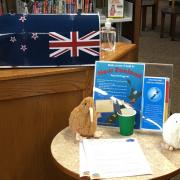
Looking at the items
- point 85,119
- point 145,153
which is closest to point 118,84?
point 85,119

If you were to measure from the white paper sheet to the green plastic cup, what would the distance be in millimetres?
40

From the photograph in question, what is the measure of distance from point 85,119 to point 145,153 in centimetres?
27

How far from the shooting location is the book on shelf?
1.46 m

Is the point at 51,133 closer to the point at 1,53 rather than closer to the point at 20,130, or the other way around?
the point at 20,130

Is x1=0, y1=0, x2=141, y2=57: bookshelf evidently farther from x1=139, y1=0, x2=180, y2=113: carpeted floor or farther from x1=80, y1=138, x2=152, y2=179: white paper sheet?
x1=80, y1=138, x2=152, y2=179: white paper sheet

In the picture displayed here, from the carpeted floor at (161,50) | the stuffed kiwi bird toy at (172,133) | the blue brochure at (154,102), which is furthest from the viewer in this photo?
the carpeted floor at (161,50)

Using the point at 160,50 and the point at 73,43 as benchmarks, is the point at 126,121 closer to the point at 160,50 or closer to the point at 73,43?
the point at 73,43

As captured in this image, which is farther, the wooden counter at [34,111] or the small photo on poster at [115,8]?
the small photo on poster at [115,8]

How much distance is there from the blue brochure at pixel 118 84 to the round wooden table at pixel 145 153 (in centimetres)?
8

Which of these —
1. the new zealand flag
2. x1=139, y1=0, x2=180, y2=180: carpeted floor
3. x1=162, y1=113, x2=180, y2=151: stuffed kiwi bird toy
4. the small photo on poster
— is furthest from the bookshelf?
x1=162, y1=113, x2=180, y2=151: stuffed kiwi bird toy

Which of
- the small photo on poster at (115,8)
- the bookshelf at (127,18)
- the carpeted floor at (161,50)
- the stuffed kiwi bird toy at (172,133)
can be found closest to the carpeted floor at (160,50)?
the carpeted floor at (161,50)

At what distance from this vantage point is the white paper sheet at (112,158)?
1225 millimetres

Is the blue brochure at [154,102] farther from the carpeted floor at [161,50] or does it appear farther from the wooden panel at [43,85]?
the carpeted floor at [161,50]

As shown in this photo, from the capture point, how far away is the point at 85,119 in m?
1.41
